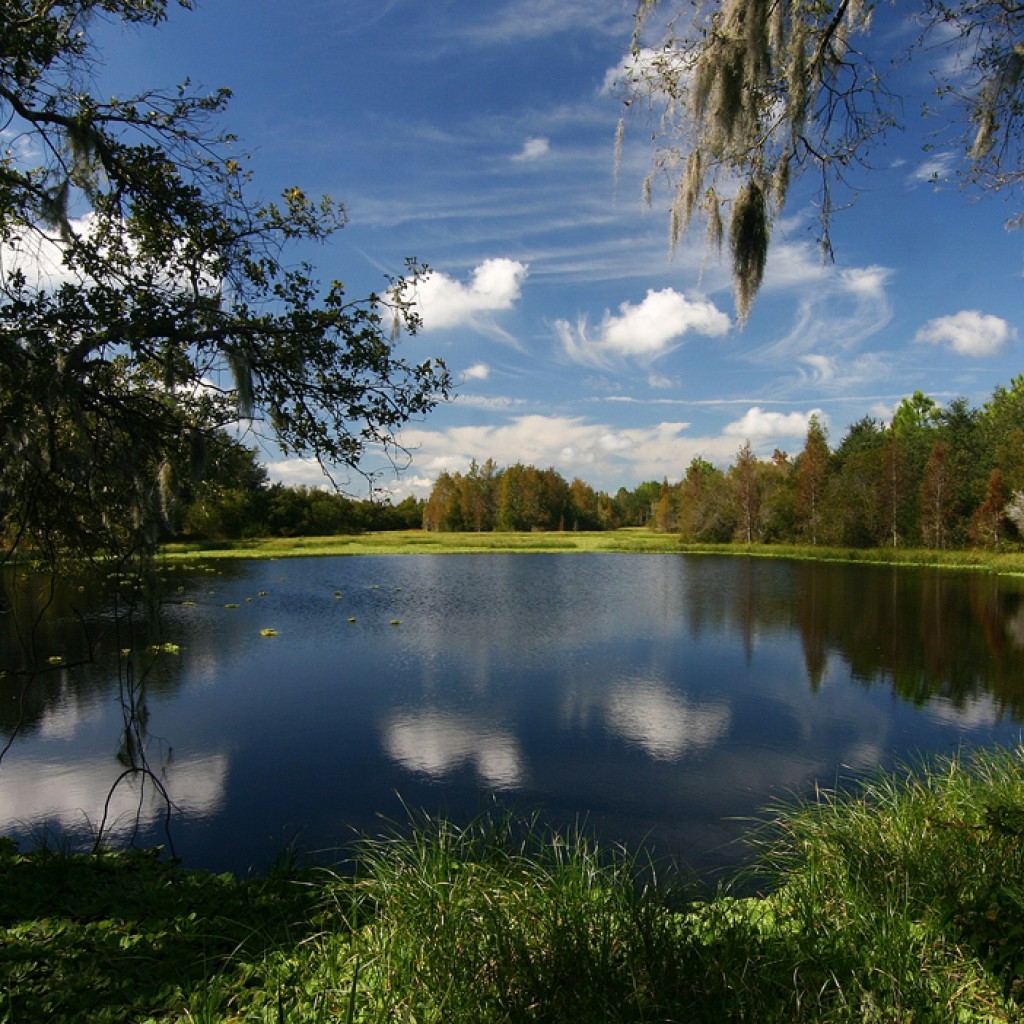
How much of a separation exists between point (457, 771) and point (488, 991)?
17.9 ft

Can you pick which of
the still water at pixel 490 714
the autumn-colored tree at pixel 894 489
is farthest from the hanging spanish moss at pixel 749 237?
the autumn-colored tree at pixel 894 489

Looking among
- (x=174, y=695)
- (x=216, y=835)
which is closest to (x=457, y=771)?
(x=216, y=835)

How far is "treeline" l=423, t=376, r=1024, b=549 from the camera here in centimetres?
4056

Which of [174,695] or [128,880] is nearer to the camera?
[128,880]

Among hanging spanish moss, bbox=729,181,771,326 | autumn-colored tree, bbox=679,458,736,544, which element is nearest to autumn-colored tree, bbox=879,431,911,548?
autumn-colored tree, bbox=679,458,736,544

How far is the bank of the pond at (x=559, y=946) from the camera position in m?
2.95

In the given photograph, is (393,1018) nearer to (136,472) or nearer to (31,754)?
(136,472)

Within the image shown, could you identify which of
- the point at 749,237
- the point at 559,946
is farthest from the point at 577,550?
the point at 559,946

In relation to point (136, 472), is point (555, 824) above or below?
below

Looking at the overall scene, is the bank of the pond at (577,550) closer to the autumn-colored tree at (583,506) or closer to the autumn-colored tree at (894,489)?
the autumn-colored tree at (894,489)

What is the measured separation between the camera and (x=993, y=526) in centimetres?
3894

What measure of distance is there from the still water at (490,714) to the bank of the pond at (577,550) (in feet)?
57.2

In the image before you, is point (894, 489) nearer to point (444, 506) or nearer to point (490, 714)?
point (490, 714)

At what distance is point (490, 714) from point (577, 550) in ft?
142
